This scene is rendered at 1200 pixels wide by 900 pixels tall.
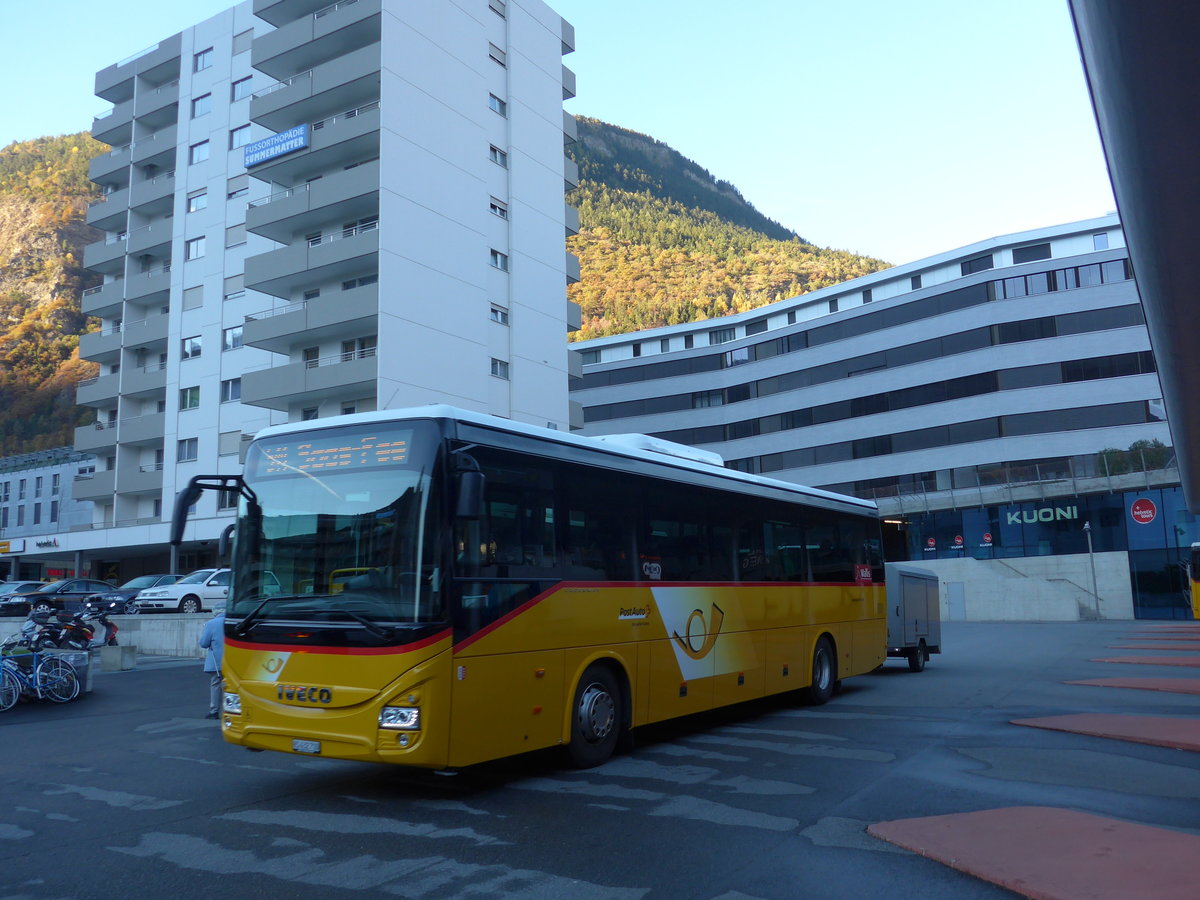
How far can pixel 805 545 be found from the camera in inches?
560

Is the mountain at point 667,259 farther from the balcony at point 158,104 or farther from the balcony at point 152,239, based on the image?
the balcony at point 152,239

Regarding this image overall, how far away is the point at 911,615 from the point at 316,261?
2922 cm

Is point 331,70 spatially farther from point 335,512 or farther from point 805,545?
point 335,512

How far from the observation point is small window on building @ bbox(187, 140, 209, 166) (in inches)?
2010

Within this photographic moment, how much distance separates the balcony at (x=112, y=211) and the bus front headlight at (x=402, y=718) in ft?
181

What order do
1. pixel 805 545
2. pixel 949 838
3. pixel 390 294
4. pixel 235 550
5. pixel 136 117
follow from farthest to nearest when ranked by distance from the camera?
1. pixel 136 117
2. pixel 390 294
3. pixel 805 545
4. pixel 235 550
5. pixel 949 838

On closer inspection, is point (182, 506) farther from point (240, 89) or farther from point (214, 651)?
point (240, 89)

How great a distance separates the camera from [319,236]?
43594 millimetres

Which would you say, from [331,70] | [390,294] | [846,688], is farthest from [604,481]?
[331,70]

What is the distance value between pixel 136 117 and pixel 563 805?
5777 cm

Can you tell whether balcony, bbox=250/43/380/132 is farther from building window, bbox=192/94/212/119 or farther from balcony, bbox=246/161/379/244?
building window, bbox=192/94/212/119

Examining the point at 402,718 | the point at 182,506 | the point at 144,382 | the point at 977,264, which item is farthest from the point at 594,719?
the point at 977,264

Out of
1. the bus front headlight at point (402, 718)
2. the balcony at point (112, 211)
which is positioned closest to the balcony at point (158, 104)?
the balcony at point (112, 211)

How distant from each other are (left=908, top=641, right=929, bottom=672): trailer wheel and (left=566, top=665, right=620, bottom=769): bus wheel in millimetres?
12007
